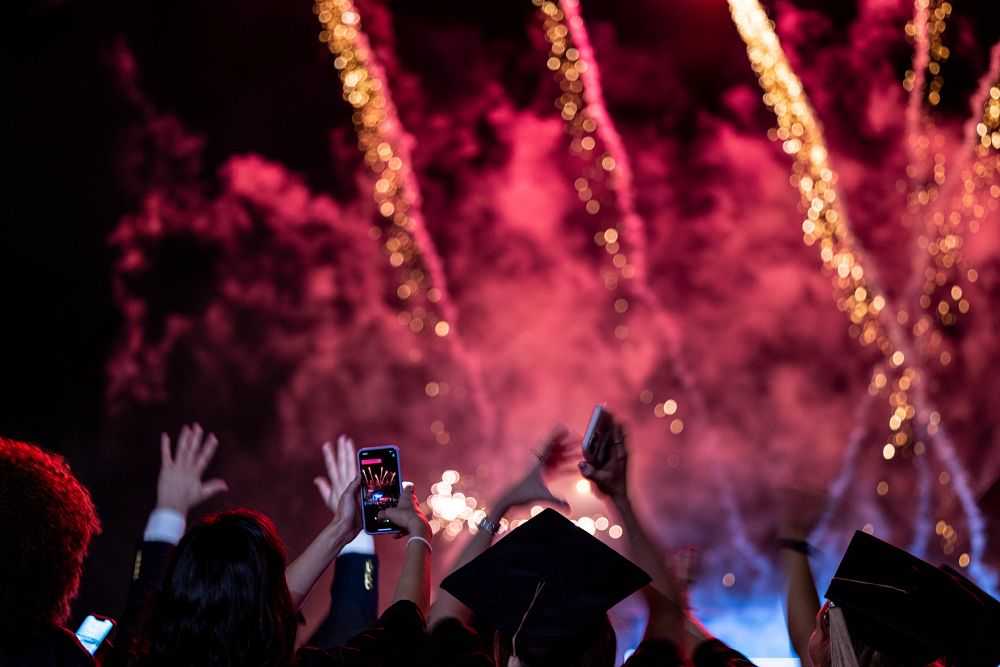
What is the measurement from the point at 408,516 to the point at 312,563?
0.30 m

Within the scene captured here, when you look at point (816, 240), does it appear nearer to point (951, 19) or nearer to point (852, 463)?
point (852, 463)

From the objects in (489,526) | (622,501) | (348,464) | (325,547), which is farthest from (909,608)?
(348,464)

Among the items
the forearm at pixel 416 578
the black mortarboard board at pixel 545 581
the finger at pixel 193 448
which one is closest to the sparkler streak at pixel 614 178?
the finger at pixel 193 448

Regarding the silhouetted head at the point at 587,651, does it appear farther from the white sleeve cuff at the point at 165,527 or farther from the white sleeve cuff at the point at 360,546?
the white sleeve cuff at the point at 165,527

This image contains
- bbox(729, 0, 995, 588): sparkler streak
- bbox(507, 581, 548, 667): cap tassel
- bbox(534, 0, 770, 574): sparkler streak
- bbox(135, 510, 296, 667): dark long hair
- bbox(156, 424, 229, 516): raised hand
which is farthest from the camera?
bbox(729, 0, 995, 588): sparkler streak

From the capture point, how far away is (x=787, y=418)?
49.4ft

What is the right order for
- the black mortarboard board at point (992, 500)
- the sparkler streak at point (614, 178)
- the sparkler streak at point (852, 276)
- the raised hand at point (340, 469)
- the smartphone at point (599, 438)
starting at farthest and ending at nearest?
the sparkler streak at point (852, 276) → the sparkler streak at point (614, 178) → the black mortarboard board at point (992, 500) → the raised hand at point (340, 469) → the smartphone at point (599, 438)

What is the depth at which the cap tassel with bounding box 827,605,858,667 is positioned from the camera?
86.6 inches

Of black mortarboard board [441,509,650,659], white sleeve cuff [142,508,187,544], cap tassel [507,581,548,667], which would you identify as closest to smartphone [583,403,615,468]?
black mortarboard board [441,509,650,659]

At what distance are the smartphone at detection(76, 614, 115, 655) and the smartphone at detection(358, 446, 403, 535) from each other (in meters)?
0.90

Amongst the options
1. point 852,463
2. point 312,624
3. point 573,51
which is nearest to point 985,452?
point 852,463

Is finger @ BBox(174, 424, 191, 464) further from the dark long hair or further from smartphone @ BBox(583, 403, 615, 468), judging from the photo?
smartphone @ BBox(583, 403, 615, 468)

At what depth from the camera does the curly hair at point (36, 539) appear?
2.21 metres

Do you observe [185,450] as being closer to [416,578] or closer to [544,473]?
[416,578]
